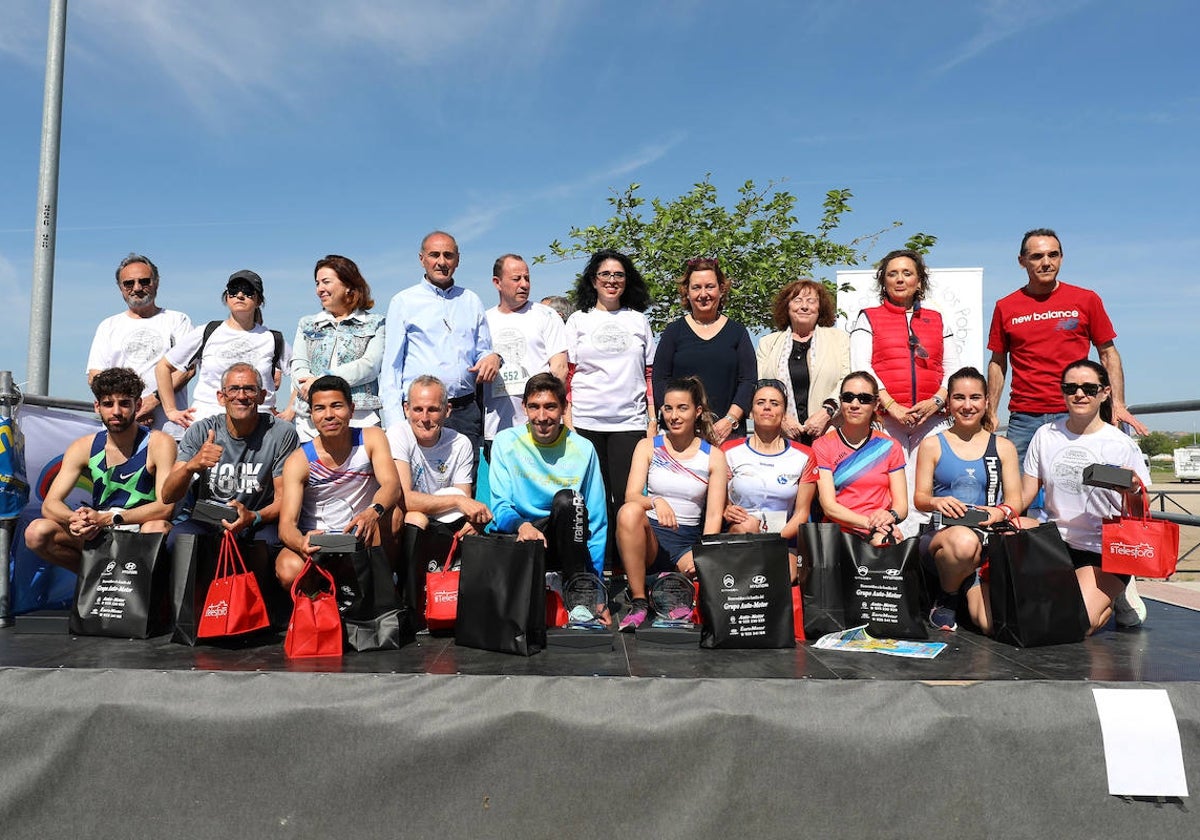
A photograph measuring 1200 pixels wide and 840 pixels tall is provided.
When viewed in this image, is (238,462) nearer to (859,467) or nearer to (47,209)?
(47,209)

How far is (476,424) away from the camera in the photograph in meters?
4.90

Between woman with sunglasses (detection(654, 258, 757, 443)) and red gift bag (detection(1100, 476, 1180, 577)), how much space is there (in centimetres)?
190

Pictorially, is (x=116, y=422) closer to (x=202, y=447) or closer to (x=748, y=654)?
(x=202, y=447)

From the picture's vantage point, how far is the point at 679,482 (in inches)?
169

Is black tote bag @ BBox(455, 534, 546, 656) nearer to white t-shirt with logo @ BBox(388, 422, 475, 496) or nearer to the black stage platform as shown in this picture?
the black stage platform

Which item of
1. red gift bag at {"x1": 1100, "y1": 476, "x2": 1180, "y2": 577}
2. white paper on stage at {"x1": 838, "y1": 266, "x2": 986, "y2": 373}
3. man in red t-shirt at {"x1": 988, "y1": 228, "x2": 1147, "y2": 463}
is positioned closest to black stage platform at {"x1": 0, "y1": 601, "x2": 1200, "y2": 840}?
red gift bag at {"x1": 1100, "y1": 476, "x2": 1180, "y2": 577}

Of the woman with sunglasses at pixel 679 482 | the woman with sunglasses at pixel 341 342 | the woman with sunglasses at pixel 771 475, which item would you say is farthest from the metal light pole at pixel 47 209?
the woman with sunglasses at pixel 771 475

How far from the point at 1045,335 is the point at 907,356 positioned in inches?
29.5

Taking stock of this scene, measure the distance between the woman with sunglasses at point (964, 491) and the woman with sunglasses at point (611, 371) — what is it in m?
1.60

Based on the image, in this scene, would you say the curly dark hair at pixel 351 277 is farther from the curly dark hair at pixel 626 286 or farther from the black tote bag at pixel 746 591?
the black tote bag at pixel 746 591

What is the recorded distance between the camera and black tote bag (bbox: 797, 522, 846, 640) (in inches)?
149

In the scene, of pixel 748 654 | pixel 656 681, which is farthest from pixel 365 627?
pixel 748 654

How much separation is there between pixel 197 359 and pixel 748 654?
3.69 meters

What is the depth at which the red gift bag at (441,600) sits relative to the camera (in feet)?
12.0
